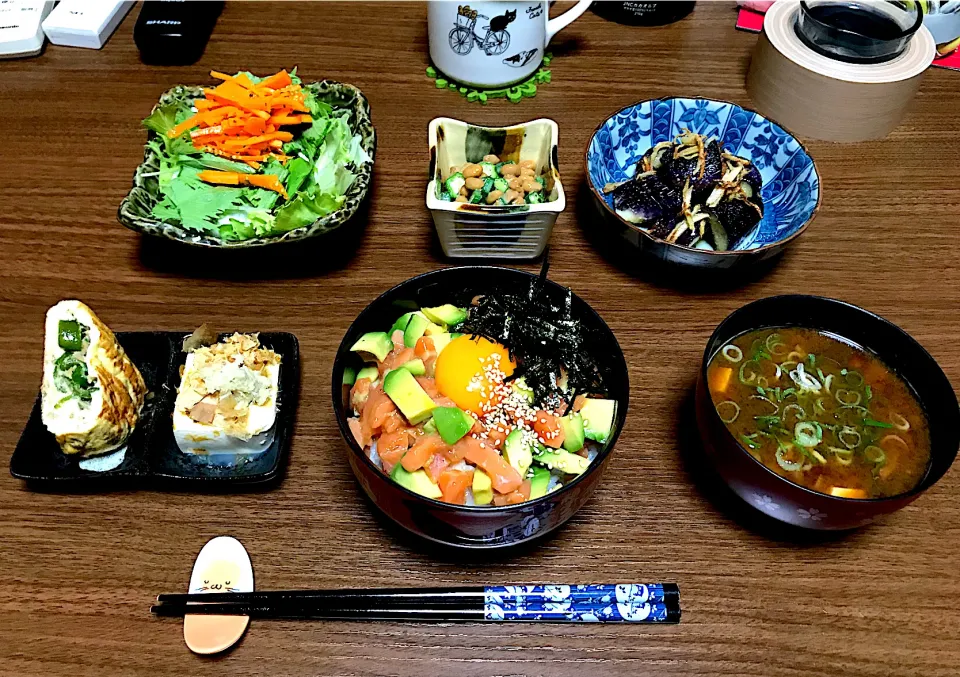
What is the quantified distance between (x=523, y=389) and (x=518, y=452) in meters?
0.13

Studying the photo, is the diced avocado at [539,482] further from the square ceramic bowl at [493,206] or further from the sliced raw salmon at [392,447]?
the square ceramic bowl at [493,206]

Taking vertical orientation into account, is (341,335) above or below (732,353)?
below

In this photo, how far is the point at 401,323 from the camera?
4.99ft

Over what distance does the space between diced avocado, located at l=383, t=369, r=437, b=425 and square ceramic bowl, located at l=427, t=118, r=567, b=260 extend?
452 mm

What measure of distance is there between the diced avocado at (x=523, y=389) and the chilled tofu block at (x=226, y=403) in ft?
1.55

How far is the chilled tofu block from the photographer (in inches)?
55.6

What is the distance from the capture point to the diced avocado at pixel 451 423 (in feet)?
4.35

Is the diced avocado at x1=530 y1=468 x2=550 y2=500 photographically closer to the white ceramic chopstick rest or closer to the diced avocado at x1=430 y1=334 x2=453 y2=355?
the diced avocado at x1=430 y1=334 x2=453 y2=355

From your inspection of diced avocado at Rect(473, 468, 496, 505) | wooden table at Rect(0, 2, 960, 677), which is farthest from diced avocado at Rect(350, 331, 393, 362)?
diced avocado at Rect(473, 468, 496, 505)

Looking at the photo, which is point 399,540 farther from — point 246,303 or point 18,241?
point 18,241

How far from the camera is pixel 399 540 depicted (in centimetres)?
143

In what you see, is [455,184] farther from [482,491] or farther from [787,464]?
[787,464]

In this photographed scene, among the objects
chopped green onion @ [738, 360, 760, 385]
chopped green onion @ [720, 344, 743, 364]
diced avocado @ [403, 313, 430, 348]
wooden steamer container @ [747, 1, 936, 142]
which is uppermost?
wooden steamer container @ [747, 1, 936, 142]

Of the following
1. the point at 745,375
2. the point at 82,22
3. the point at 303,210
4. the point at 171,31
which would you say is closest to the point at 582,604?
the point at 745,375
